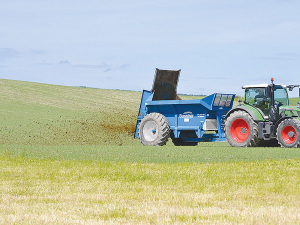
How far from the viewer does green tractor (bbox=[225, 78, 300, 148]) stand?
46.9 feet

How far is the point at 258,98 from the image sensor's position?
1522cm

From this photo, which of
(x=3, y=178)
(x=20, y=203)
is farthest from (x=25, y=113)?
(x=20, y=203)

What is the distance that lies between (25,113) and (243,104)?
1427cm

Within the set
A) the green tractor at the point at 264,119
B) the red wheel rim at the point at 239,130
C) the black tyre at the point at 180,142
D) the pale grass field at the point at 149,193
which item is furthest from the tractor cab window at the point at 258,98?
the pale grass field at the point at 149,193

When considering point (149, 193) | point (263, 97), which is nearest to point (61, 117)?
point (263, 97)

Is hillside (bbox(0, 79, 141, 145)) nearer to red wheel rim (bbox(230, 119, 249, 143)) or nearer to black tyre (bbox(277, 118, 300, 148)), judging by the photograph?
red wheel rim (bbox(230, 119, 249, 143))

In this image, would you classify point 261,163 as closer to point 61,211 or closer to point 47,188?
point 47,188

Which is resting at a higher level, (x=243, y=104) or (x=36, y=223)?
(x=243, y=104)

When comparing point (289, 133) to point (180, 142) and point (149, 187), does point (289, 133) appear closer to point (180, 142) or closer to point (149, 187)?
point (180, 142)

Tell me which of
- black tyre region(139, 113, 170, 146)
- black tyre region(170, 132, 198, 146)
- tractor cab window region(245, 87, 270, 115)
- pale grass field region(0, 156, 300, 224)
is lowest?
pale grass field region(0, 156, 300, 224)

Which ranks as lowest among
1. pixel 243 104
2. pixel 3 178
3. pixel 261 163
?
pixel 3 178

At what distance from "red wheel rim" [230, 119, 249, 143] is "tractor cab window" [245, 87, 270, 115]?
760mm

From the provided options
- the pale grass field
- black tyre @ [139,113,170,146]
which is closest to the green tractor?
black tyre @ [139,113,170,146]

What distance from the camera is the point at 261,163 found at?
1054 cm
